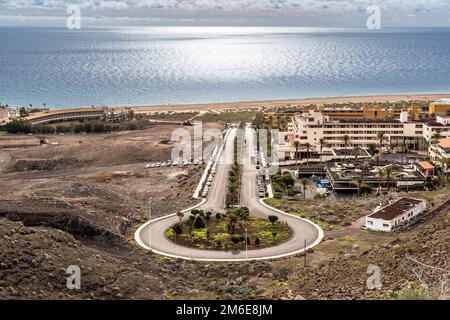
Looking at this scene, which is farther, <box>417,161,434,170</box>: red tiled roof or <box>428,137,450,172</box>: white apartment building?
<box>428,137,450,172</box>: white apartment building

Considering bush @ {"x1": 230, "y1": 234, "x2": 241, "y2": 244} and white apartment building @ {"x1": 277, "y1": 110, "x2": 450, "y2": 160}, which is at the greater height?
white apartment building @ {"x1": 277, "y1": 110, "x2": 450, "y2": 160}

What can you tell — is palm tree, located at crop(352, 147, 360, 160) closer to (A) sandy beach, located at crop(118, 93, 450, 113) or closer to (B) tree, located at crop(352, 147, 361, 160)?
(B) tree, located at crop(352, 147, 361, 160)

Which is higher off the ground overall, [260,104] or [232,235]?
[260,104]

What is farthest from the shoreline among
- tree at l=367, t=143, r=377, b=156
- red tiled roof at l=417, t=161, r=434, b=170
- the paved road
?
the paved road

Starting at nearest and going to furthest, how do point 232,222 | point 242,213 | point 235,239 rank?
point 235,239 < point 232,222 < point 242,213

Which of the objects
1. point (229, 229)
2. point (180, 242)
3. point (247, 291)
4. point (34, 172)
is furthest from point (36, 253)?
point (34, 172)

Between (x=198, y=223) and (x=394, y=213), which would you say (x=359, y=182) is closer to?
(x=394, y=213)

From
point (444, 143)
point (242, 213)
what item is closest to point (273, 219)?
point (242, 213)
